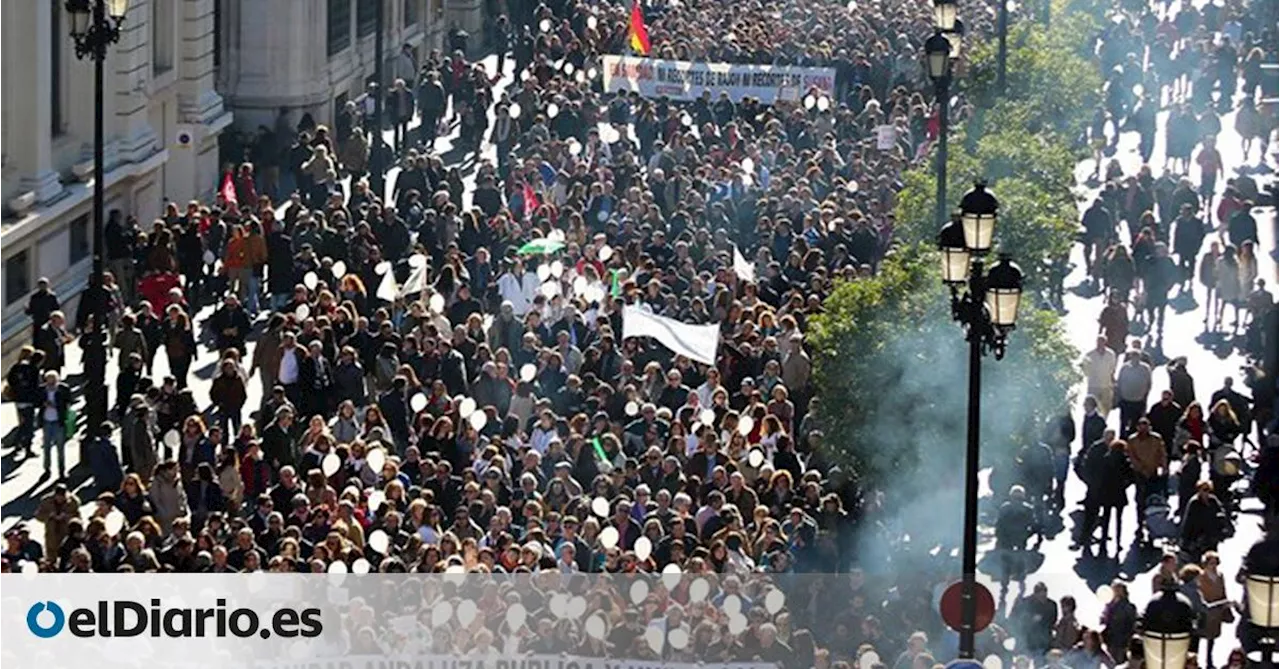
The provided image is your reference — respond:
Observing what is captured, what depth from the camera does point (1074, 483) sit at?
37312 mm

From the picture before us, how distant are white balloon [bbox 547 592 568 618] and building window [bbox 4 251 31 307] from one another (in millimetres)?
15261

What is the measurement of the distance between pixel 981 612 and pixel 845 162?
2480cm

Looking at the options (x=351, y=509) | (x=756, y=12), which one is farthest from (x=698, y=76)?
(x=351, y=509)

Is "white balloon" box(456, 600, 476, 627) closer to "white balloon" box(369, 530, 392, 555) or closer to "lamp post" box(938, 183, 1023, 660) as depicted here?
"white balloon" box(369, 530, 392, 555)

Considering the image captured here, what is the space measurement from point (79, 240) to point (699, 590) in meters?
18.1

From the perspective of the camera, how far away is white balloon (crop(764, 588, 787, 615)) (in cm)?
2814

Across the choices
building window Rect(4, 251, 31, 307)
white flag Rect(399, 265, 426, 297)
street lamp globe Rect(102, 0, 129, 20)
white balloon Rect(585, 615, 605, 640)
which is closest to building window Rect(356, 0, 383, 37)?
building window Rect(4, 251, 31, 307)

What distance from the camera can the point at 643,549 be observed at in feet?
98.1

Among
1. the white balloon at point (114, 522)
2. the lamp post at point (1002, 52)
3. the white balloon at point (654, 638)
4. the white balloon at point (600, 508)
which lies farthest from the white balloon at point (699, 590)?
the lamp post at point (1002, 52)

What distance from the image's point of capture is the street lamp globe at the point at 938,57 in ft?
131

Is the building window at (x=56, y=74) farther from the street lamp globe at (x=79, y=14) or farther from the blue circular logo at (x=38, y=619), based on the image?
the blue circular logo at (x=38, y=619)

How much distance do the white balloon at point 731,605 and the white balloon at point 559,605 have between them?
105cm

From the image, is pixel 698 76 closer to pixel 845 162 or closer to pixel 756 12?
pixel 845 162

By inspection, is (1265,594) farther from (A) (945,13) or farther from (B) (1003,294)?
(A) (945,13)
